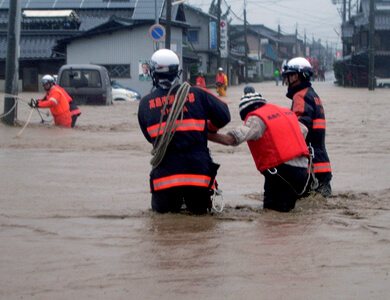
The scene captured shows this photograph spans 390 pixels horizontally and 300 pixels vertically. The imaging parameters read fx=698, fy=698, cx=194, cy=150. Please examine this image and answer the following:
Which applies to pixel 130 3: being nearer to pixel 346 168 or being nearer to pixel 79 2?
pixel 79 2

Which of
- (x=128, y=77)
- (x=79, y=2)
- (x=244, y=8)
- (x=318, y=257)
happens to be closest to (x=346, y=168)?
(x=318, y=257)

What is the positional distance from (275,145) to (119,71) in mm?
31335

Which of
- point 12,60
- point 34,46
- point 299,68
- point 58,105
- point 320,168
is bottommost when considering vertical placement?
point 320,168

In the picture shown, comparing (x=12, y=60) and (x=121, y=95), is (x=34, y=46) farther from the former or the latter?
(x=12, y=60)

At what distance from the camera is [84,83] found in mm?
22250

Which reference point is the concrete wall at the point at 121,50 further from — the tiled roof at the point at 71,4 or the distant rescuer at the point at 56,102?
the distant rescuer at the point at 56,102

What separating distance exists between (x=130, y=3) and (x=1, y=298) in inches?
1623

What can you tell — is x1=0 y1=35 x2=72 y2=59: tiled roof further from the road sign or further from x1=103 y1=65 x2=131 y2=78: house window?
the road sign

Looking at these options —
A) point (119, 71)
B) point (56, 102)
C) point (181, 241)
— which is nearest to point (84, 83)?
point (56, 102)

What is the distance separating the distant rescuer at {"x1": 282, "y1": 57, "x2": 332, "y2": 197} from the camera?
22.1ft

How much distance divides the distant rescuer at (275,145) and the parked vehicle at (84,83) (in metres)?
16.6

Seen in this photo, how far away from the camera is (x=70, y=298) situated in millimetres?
3742

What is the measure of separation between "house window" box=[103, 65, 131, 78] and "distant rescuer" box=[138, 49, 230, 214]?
31.0 m

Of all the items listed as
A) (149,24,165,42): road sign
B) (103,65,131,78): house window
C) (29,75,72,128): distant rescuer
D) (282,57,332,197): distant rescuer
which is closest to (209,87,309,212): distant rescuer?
(282,57,332,197): distant rescuer
